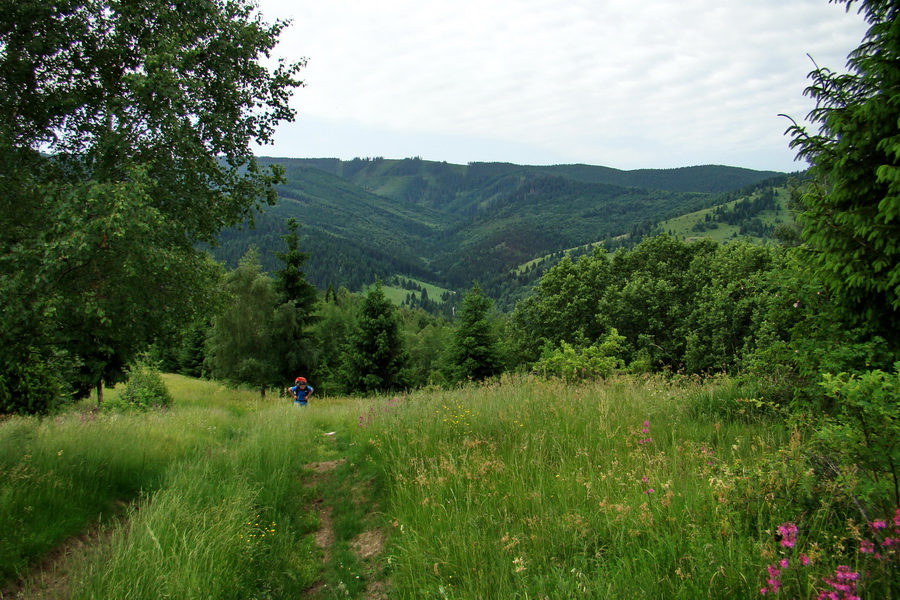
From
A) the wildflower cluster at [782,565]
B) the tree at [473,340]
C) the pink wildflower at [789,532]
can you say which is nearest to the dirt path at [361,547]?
the wildflower cluster at [782,565]

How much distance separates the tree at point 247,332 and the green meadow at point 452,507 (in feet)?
72.7

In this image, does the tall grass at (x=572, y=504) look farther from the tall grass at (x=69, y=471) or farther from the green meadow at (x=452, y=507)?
the tall grass at (x=69, y=471)

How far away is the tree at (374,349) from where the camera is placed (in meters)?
33.3

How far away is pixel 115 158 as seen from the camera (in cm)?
657

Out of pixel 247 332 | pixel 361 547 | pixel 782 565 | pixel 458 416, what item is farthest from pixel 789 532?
pixel 247 332

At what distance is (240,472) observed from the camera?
6.19 m

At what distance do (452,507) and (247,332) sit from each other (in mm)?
27735

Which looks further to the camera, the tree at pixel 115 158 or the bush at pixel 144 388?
the bush at pixel 144 388

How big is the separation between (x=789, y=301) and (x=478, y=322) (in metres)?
30.6

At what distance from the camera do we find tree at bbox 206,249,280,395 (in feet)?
93.9

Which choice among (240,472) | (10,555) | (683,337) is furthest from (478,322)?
(10,555)

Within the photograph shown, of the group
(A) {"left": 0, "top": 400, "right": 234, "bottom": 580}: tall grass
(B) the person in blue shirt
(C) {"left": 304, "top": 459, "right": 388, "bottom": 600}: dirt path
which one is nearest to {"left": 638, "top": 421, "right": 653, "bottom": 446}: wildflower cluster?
(C) {"left": 304, "top": 459, "right": 388, "bottom": 600}: dirt path

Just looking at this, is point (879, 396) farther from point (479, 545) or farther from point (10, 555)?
point (10, 555)

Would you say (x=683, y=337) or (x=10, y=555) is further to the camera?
(x=683, y=337)
